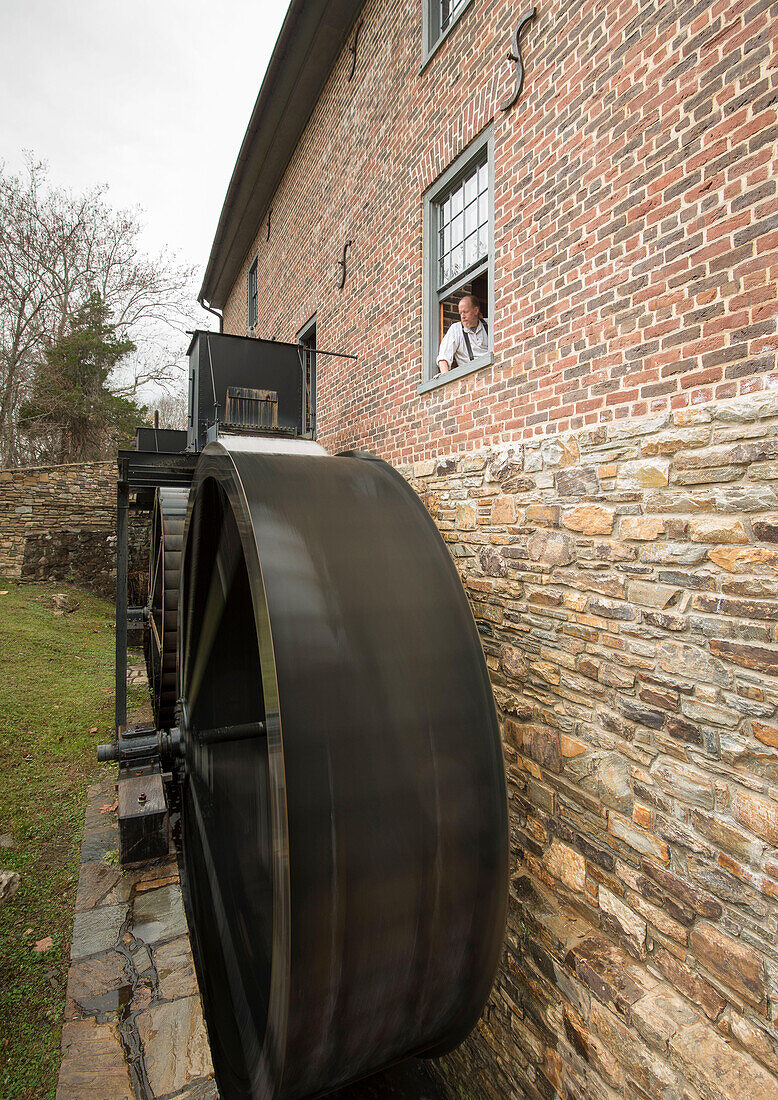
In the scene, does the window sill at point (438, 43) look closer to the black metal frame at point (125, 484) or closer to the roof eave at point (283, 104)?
the roof eave at point (283, 104)

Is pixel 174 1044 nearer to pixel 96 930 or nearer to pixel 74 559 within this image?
pixel 96 930

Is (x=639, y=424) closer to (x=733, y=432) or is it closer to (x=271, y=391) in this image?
(x=733, y=432)

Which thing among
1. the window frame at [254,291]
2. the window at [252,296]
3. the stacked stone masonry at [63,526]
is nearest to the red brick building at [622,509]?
the window frame at [254,291]

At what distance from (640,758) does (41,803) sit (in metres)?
4.13

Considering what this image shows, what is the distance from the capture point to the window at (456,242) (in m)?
3.39

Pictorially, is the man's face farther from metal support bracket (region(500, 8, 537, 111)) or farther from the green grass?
the green grass

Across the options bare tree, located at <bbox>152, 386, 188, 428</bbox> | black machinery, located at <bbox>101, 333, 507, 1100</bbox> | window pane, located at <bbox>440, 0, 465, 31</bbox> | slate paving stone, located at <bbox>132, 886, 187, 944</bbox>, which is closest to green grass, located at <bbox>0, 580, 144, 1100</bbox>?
slate paving stone, located at <bbox>132, 886, 187, 944</bbox>

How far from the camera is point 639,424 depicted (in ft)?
7.38

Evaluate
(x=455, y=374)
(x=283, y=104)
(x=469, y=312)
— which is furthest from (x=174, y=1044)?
(x=283, y=104)

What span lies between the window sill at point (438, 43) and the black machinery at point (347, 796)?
10.1ft

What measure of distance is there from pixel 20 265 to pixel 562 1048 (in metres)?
19.8

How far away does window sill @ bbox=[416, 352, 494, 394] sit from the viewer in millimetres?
3243

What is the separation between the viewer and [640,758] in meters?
2.21

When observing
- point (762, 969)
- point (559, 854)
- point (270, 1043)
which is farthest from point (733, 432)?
point (270, 1043)
